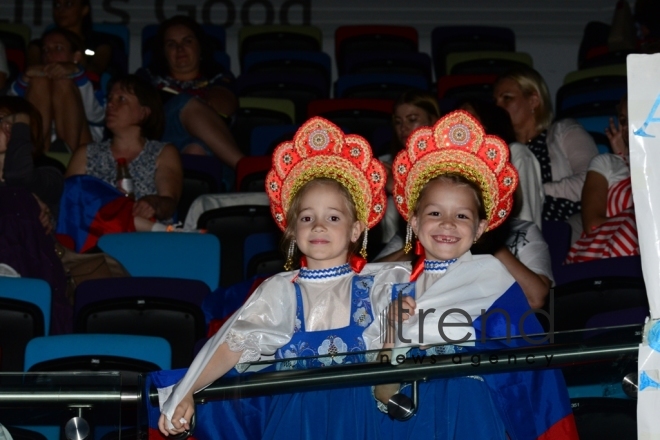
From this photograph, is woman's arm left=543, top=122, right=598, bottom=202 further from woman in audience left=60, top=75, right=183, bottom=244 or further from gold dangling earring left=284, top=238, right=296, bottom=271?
gold dangling earring left=284, top=238, right=296, bottom=271

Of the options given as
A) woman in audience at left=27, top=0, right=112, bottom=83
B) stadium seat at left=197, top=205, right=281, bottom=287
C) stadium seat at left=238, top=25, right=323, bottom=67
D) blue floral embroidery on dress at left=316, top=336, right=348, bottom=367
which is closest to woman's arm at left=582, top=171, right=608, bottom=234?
stadium seat at left=197, top=205, right=281, bottom=287

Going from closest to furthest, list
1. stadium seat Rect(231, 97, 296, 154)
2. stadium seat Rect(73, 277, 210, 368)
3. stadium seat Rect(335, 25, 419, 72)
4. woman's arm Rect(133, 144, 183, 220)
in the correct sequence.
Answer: stadium seat Rect(73, 277, 210, 368) → woman's arm Rect(133, 144, 183, 220) → stadium seat Rect(231, 97, 296, 154) → stadium seat Rect(335, 25, 419, 72)

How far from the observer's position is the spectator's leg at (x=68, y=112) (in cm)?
689

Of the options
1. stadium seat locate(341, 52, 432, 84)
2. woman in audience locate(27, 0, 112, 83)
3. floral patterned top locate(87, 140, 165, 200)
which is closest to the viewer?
floral patterned top locate(87, 140, 165, 200)

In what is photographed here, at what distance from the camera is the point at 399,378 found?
9.27ft

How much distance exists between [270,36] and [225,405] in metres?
6.48

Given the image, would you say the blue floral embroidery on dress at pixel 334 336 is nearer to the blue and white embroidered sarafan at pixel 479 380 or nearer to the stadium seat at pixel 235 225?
the blue and white embroidered sarafan at pixel 479 380

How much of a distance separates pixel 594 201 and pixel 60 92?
316 cm

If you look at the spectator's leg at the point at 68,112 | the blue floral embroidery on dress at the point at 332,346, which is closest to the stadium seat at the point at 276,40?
the spectator's leg at the point at 68,112

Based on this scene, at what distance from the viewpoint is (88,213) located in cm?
568

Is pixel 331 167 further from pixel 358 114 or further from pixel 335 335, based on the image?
pixel 358 114

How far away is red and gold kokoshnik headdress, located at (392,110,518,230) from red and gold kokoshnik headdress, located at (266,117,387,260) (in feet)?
0.35

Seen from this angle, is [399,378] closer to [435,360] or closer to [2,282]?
[435,360]

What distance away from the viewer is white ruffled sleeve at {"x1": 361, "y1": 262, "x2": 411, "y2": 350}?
331 centimetres
